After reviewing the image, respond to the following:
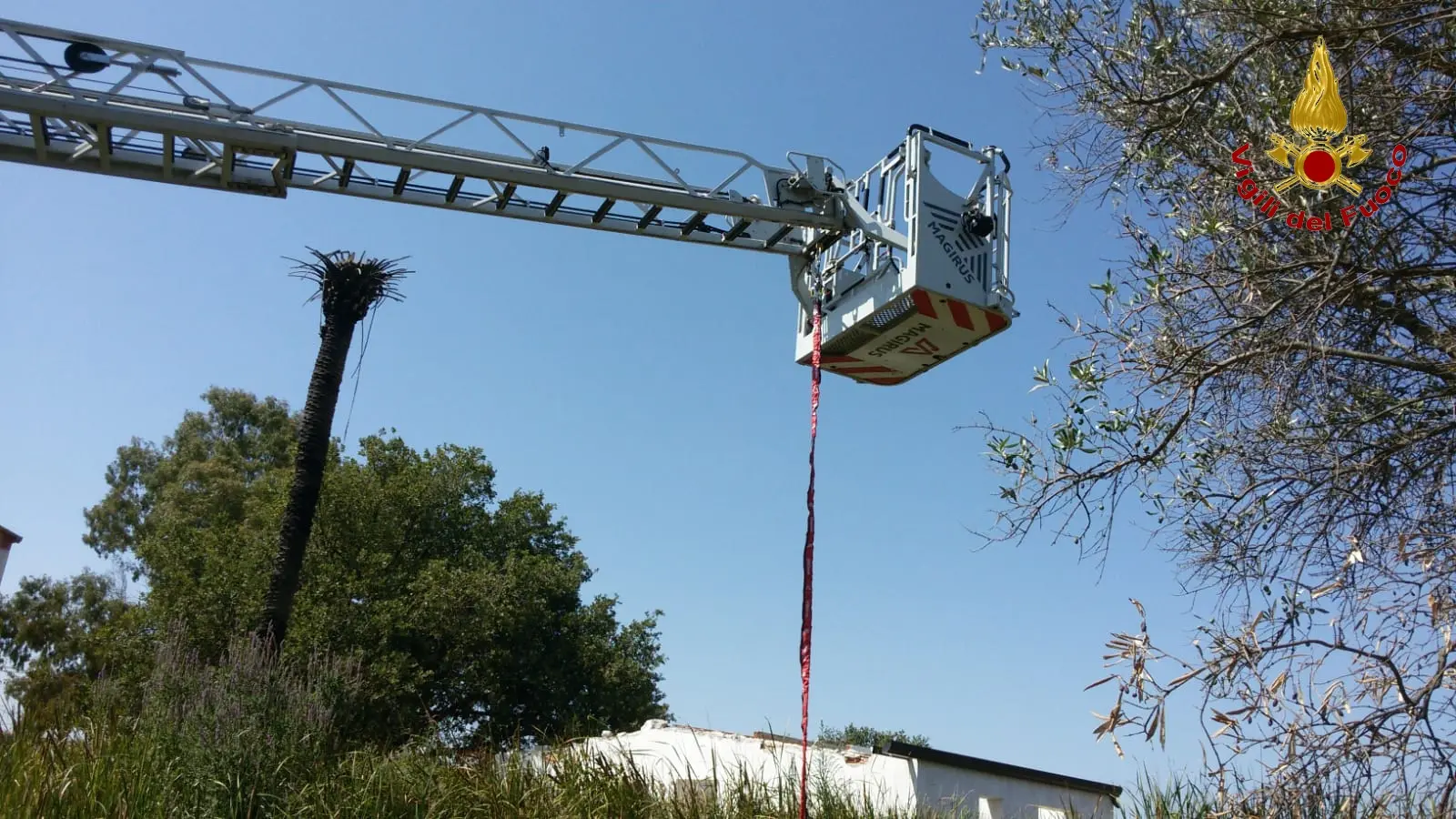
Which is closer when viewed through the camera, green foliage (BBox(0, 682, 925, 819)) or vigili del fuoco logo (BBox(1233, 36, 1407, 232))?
vigili del fuoco logo (BBox(1233, 36, 1407, 232))

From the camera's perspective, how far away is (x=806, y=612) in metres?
9.82

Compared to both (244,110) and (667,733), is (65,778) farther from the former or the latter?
(667,733)

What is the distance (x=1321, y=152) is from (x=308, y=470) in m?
14.1

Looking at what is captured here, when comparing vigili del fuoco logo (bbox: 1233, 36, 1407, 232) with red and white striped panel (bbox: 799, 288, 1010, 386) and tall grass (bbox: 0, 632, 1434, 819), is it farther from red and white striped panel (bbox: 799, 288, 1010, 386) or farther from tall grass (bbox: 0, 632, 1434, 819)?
tall grass (bbox: 0, 632, 1434, 819)

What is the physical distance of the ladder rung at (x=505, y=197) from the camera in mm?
12500

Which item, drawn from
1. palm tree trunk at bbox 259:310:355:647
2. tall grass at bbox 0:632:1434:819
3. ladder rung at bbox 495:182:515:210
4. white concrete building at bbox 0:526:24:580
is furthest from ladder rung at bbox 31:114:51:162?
white concrete building at bbox 0:526:24:580

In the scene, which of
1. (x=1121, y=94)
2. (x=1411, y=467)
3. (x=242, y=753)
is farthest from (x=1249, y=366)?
(x=242, y=753)

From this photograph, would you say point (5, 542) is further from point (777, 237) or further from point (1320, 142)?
point (1320, 142)

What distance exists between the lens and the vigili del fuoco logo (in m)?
8.24

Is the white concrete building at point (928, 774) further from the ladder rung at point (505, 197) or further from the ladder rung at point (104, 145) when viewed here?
the ladder rung at point (104, 145)

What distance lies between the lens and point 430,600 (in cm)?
2558

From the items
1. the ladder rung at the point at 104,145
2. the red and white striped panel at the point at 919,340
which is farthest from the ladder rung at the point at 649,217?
the ladder rung at the point at 104,145

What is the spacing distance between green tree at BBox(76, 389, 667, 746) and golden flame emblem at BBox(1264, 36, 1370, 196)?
17496 mm

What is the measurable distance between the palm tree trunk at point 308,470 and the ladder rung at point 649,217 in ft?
23.3
